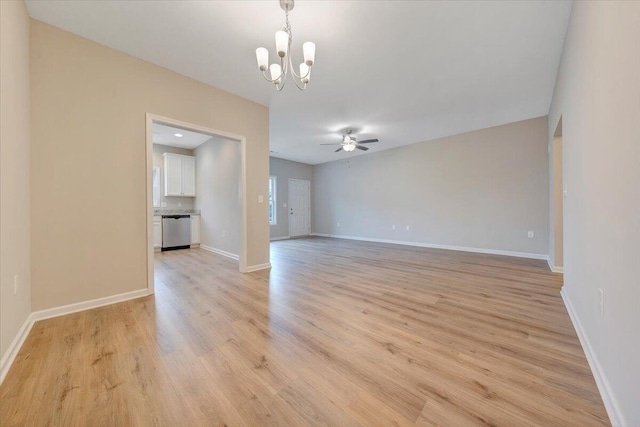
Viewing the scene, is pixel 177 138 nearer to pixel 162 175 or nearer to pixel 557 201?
pixel 162 175

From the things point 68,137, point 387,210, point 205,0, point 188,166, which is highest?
point 205,0

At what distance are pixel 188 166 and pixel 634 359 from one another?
7298mm

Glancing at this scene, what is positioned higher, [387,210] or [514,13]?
[514,13]

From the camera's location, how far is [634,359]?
92 centimetres

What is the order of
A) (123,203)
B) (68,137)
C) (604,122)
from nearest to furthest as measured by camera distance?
(604,122) < (68,137) < (123,203)

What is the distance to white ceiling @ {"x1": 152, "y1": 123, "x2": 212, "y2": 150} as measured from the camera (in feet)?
16.2

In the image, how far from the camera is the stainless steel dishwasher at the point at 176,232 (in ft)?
18.4

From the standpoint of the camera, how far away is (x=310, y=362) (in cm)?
153

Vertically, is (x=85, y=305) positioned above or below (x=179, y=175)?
below

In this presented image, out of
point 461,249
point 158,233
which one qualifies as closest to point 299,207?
point 158,233

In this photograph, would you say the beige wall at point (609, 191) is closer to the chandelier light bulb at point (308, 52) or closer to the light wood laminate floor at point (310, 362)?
the light wood laminate floor at point (310, 362)

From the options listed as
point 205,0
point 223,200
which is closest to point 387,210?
point 223,200

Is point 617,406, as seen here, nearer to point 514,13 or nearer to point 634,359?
point 634,359

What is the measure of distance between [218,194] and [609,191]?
18.5ft
